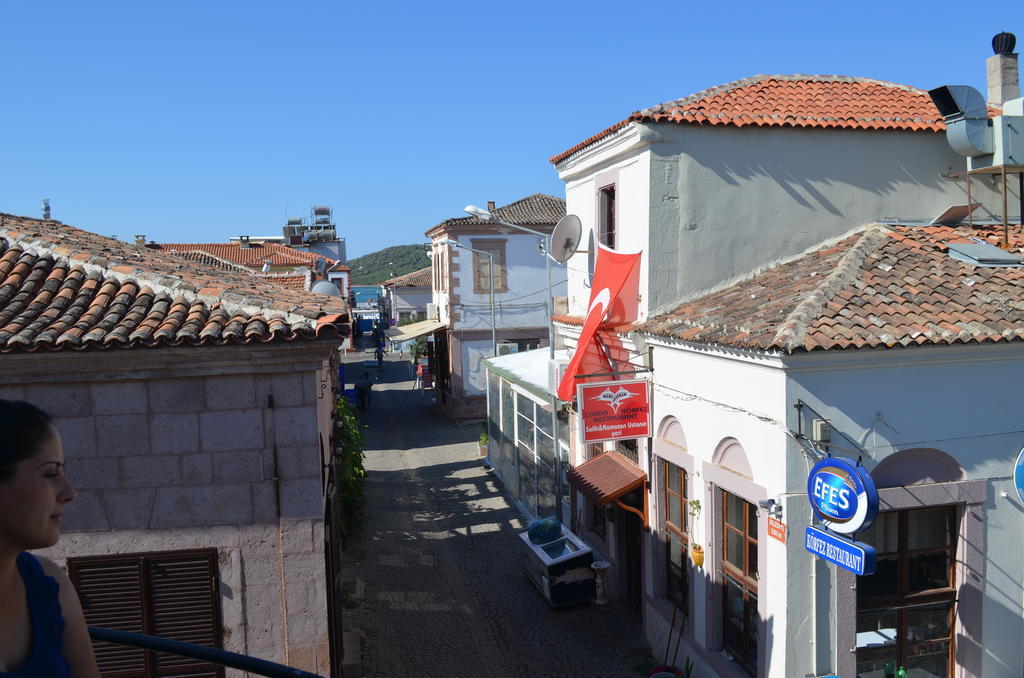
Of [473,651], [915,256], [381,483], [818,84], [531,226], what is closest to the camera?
[915,256]

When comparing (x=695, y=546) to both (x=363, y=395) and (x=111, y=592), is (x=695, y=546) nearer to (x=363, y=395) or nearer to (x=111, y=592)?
(x=111, y=592)

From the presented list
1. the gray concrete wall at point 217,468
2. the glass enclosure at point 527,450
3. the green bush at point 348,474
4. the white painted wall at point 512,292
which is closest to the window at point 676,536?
the glass enclosure at point 527,450

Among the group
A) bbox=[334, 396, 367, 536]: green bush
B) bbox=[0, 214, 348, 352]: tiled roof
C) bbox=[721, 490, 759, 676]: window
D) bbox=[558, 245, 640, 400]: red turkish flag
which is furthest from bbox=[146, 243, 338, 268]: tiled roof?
bbox=[721, 490, 759, 676]: window

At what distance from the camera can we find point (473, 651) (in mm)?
11688

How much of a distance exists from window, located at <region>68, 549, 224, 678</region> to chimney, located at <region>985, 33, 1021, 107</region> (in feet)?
46.0

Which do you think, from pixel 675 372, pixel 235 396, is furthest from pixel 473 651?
pixel 235 396

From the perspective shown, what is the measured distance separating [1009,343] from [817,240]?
3865mm

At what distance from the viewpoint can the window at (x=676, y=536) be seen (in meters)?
10.7

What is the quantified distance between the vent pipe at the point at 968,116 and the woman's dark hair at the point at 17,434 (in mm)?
12396

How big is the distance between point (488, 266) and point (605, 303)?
61.5 feet

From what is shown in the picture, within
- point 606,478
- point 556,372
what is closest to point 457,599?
point 606,478

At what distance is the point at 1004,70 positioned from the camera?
13.4 meters

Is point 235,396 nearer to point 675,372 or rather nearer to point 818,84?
point 675,372

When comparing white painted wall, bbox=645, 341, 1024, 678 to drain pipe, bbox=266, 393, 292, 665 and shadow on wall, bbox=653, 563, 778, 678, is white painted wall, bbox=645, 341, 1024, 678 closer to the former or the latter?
shadow on wall, bbox=653, 563, 778, 678
